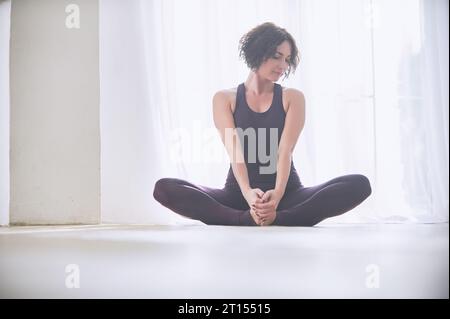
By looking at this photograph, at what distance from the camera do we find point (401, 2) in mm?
2629

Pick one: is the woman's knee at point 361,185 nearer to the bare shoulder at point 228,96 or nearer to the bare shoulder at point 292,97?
the bare shoulder at point 292,97

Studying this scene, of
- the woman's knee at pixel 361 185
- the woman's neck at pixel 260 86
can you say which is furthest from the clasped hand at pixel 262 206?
the woman's neck at pixel 260 86

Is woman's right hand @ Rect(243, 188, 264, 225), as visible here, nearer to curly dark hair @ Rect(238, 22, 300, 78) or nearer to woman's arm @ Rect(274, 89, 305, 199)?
woman's arm @ Rect(274, 89, 305, 199)

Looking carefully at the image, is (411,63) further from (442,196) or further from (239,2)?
(239,2)

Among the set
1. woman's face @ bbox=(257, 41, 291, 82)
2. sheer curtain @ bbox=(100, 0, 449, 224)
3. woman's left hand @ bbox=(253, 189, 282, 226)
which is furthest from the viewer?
sheer curtain @ bbox=(100, 0, 449, 224)

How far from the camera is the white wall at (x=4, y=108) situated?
98.7 inches

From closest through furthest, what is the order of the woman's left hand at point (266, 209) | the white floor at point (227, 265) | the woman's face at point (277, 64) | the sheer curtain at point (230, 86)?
1. the white floor at point (227, 265)
2. the woman's left hand at point (266, 209)
3. the woman's face at point (277, 64)
4. the sheer curtain at point (230, 86)

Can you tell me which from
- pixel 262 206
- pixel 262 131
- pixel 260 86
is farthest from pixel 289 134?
pixel 262 206

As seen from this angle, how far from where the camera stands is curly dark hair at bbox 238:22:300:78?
7.70ft

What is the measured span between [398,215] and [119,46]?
162cm

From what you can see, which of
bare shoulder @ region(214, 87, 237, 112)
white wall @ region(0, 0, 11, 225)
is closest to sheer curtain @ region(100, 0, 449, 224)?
bare shoulder @ region(214, 87, 237, 112)

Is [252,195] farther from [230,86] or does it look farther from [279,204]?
[230,86]

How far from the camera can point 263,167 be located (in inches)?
90.8

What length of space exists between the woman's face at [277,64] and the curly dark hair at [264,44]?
0.05 feet
